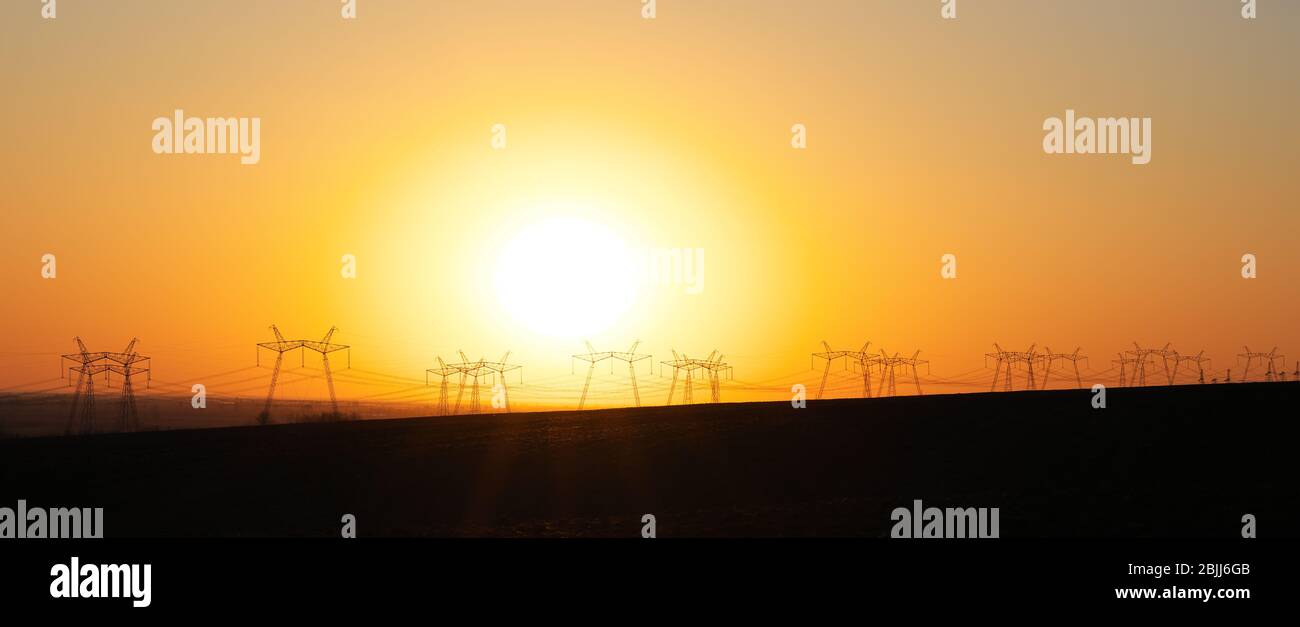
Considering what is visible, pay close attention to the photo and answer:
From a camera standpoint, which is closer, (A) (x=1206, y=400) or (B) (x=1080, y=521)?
(B) (x=1080, y=521)
